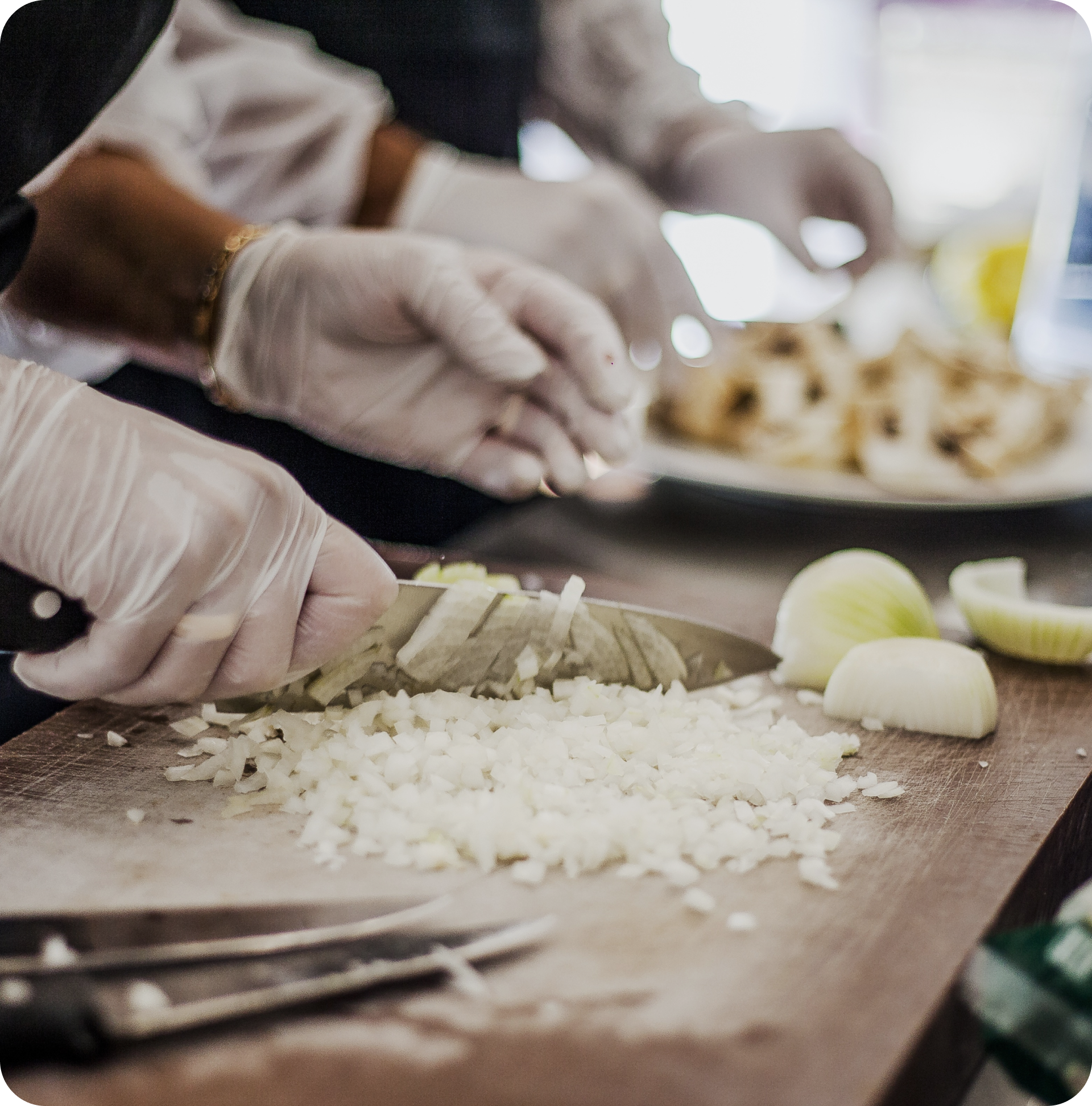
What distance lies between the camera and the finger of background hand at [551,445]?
3.67 ft

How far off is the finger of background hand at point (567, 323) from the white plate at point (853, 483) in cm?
40

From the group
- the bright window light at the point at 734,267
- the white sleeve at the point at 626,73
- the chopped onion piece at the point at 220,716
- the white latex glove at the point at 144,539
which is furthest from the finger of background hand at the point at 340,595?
the bright window light at the point at 734,267

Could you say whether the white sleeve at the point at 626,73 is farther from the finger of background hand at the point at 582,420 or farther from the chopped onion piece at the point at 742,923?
the chopped onion piece at the point at 742,923

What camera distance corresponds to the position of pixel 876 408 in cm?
160

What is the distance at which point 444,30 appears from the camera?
5.40 feet

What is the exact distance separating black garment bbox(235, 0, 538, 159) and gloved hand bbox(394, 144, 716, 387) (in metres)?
0.22

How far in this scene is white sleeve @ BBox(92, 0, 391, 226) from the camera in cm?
137

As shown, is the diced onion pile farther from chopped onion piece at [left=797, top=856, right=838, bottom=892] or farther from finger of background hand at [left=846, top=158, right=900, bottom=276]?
finger of background hand at [left=846, top=158, right=900, bottom=276]

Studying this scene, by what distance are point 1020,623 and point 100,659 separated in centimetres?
83

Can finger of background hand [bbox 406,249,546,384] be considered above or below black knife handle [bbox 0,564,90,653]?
above

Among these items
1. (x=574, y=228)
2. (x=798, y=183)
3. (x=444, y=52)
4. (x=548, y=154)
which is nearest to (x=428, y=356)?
(x=574, y=228)

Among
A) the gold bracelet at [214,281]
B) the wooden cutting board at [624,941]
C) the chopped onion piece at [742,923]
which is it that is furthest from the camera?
the gold bracelet at [214,281]

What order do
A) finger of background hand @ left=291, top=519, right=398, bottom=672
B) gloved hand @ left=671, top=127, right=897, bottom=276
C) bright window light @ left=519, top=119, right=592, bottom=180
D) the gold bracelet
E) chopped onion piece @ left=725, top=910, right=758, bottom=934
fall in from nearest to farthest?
chopped onion piece @ left=725, top=910, right=758, bottom=934
finger of background hand @ left=291, top=519, right=398, bottom=672
the gold bracelet
gloved hand @ left=671, top=127, right=897, bottom=276
bright window light @ left=519, top=119, right=592, bottom=180

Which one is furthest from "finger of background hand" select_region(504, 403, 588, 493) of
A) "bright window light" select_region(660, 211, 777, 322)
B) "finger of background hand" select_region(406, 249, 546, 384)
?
"bright window light" select_region(660, 211, 777, 322)
